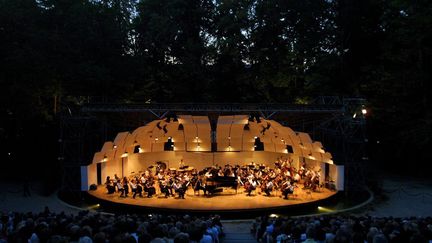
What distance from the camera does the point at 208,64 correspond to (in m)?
35.1

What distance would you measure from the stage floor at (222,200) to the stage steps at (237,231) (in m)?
0.83

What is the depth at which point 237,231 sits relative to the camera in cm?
1609

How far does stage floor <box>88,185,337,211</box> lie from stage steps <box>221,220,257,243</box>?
83 cm

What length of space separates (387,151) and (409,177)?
300 cm

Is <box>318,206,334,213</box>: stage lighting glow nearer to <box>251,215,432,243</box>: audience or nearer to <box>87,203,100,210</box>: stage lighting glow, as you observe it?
<box>251,215,432,243</box>: audience

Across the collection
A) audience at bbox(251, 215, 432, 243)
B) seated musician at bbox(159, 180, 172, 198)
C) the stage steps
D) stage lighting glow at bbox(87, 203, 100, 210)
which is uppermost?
audience at bbox(251, 215, 432, 243)

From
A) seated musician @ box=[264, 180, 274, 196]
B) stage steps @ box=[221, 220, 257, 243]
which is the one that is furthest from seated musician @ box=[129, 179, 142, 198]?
seated musician @ box=[264, 180, 274, 196]

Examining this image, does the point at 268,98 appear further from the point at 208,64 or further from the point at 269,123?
the point at 269,123

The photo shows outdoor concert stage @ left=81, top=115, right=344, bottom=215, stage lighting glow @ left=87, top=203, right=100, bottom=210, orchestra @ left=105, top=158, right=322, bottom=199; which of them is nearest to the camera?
outdoor concert stage @ left=81, top=115, right=344, bottom=215

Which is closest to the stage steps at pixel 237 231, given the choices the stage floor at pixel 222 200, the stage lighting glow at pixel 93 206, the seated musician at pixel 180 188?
the stage floor at pixel 222 200

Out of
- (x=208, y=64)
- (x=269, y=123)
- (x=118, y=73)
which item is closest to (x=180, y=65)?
(x=208, y=64)

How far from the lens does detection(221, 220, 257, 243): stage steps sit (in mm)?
12952

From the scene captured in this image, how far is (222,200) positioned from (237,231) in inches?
153

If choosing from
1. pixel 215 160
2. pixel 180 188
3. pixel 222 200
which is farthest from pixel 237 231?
pixel 215 160
